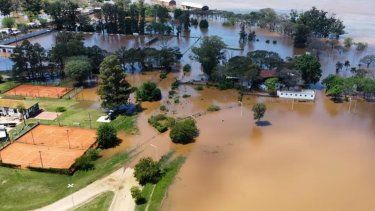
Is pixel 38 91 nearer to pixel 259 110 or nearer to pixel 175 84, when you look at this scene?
pixel 175 84

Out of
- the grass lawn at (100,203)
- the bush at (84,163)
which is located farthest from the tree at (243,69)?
the grass lawn at (100,203)

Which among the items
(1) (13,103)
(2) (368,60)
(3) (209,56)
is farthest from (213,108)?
(2) (368,60)

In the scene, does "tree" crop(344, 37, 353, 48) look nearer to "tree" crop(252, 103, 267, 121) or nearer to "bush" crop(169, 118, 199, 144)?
"tree" crop(252, 103, 267, 121)

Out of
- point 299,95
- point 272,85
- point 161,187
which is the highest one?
point 272,85

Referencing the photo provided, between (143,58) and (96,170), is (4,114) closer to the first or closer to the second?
(96,170)

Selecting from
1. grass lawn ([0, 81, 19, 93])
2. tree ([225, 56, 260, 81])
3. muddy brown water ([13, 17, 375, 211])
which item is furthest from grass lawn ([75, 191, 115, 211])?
grass lawn ([0, 81, 19, 93])

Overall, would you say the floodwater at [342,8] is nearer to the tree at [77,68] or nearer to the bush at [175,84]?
the bush at [175,84]
